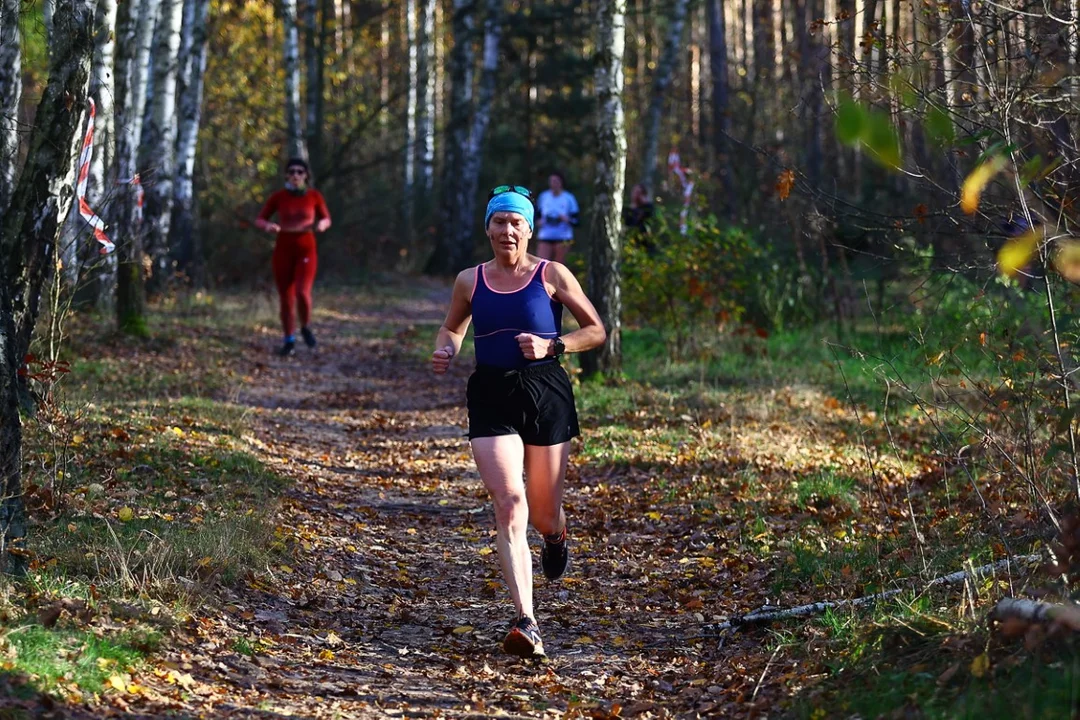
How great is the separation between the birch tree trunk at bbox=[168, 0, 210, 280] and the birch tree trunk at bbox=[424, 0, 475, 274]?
29.2 ft

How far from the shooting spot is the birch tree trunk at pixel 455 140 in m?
29.2

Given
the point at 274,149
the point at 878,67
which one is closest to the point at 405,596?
the point at 878,67

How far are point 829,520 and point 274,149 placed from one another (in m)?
24.9

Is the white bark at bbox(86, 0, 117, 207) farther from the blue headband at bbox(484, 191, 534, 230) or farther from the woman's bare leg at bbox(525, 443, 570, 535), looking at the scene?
the woman's bare leg at bbox(525, 443, 570, 535)

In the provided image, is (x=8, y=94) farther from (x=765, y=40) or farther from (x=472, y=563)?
(x=765, y=40)

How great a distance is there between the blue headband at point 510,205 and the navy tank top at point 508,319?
293 mm

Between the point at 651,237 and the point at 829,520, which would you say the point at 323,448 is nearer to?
the point at 829,520

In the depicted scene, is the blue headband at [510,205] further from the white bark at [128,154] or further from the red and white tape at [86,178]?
the white bark at [128,154]

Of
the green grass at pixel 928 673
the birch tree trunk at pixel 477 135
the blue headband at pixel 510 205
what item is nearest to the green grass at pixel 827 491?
the green grass at pixel 928 673

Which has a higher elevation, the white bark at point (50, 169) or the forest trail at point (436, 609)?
the white bark at point (50, 169)

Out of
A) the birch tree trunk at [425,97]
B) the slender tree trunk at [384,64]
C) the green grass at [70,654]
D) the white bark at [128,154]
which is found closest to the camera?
the green grass at [70,654]

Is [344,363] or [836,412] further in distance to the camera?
[344,363]

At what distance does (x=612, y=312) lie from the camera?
43.1 feet

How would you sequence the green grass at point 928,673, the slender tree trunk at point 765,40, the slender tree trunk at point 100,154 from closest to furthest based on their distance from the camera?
1. the green grass at point 928,673
2. the slender tree trunk at point 100,154
3. the slender tree trunk at point 765,40
